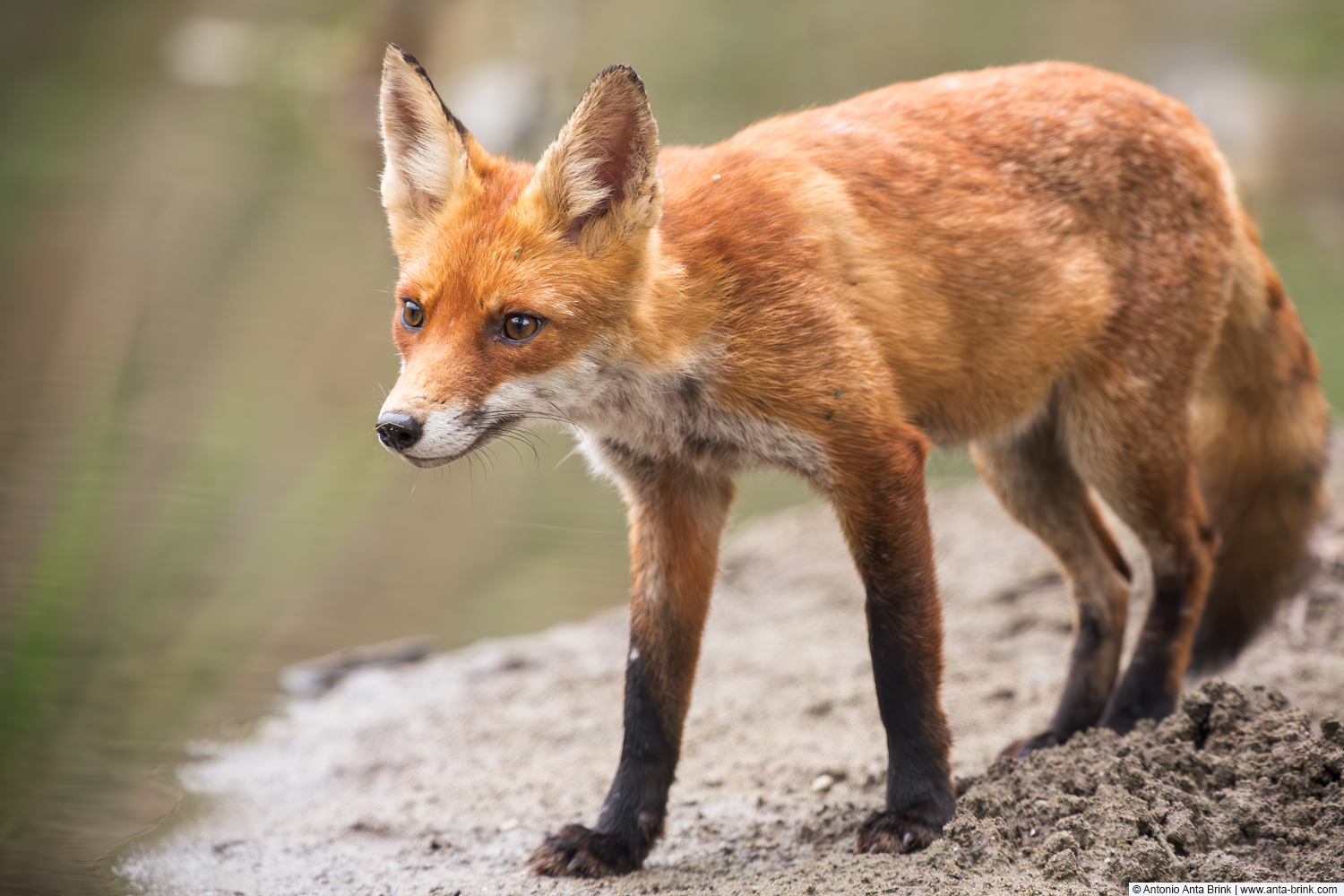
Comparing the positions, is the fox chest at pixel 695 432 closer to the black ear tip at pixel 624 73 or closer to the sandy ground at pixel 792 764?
the black ear tip at pixel 624 73

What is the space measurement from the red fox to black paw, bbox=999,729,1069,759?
0.02 m

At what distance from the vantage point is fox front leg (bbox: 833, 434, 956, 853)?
3.73 m

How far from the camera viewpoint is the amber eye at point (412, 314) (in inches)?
135

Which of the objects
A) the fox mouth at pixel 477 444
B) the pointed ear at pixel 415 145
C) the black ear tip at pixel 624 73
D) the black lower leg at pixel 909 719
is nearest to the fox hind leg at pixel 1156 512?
the black lower leg at pixel 909 719

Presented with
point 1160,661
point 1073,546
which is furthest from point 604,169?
point 1160,661

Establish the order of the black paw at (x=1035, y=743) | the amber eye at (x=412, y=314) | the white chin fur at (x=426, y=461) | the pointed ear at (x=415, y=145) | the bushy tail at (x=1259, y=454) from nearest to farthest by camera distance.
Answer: the white chin fur at (x=426, y=461) → the amber eye at (x=412, y=314) → the pointed ear at (x=415, y=145) → the black paw at (x=1035, y=743) → the bushy tail at (x=1259, y=454)

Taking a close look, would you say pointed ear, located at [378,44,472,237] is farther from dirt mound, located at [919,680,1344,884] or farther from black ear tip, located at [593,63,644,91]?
dirt mound, located at [919,680,1344,884]

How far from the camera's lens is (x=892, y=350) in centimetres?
396

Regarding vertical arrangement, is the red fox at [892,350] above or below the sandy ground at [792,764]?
above

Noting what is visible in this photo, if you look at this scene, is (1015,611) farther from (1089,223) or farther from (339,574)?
(339,574)

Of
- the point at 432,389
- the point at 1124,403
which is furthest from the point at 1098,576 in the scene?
the point at 432,389

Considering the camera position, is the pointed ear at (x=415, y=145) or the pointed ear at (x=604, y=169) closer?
the pointed ear at (x=604, y=169)

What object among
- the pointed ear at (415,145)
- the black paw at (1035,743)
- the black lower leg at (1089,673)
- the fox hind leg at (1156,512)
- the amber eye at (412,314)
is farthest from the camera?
the black lower leg at (1089,673)

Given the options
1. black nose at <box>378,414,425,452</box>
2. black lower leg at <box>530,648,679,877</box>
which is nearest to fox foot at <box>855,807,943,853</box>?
black lower leg at <box>530,648,679,877</box>
